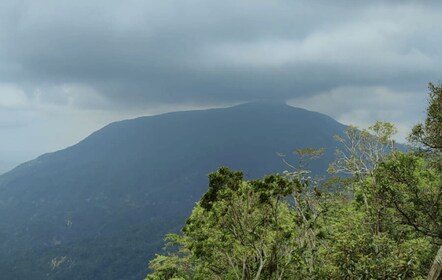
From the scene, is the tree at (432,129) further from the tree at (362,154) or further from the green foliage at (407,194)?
the tree at (362,154)

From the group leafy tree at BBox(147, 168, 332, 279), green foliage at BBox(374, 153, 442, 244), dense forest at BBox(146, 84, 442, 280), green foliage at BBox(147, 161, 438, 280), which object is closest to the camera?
dense forest at BBox(146, 84, 442, 280)

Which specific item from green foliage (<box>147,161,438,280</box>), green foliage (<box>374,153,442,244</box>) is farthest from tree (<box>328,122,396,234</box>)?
green foliage (<box>374,153,442,244</box>)

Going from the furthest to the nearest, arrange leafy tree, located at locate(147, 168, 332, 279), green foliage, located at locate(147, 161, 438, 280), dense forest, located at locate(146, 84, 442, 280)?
leafy tree, located at locate(147, 168, 332, 279)
green foliage, located at locate(147, 161, 438, 280)
dense forest, located at locate(146, 84, 442, 280)

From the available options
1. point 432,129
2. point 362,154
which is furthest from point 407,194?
point 362,154

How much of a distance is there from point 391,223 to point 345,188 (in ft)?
59.3

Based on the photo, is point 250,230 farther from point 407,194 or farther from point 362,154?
point 362,154

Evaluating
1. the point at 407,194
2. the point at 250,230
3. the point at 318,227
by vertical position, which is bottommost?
the point at 318,227

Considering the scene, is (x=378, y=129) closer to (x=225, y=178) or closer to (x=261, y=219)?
(x=261, y=219)

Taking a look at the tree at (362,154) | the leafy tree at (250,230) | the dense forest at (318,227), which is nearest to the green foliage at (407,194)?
the dense forest at (318,227)

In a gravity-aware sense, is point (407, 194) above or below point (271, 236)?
above

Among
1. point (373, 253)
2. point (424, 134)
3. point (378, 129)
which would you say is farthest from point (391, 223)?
point (378, 129)

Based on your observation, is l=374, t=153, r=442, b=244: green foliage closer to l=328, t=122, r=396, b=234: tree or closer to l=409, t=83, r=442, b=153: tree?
l=409, t=83, r=442, b=153: tree

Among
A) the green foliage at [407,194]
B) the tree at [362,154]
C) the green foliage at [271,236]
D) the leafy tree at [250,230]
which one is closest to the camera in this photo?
the green foliage at [271,236]

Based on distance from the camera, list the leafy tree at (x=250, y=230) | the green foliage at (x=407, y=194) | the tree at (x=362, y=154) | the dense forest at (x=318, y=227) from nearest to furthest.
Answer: the dense forest at (x=318, y=227), the green foliage at (x=407, y=194), the leafy tree at (x=250, y=230), the tree at (x=362, y=154)
